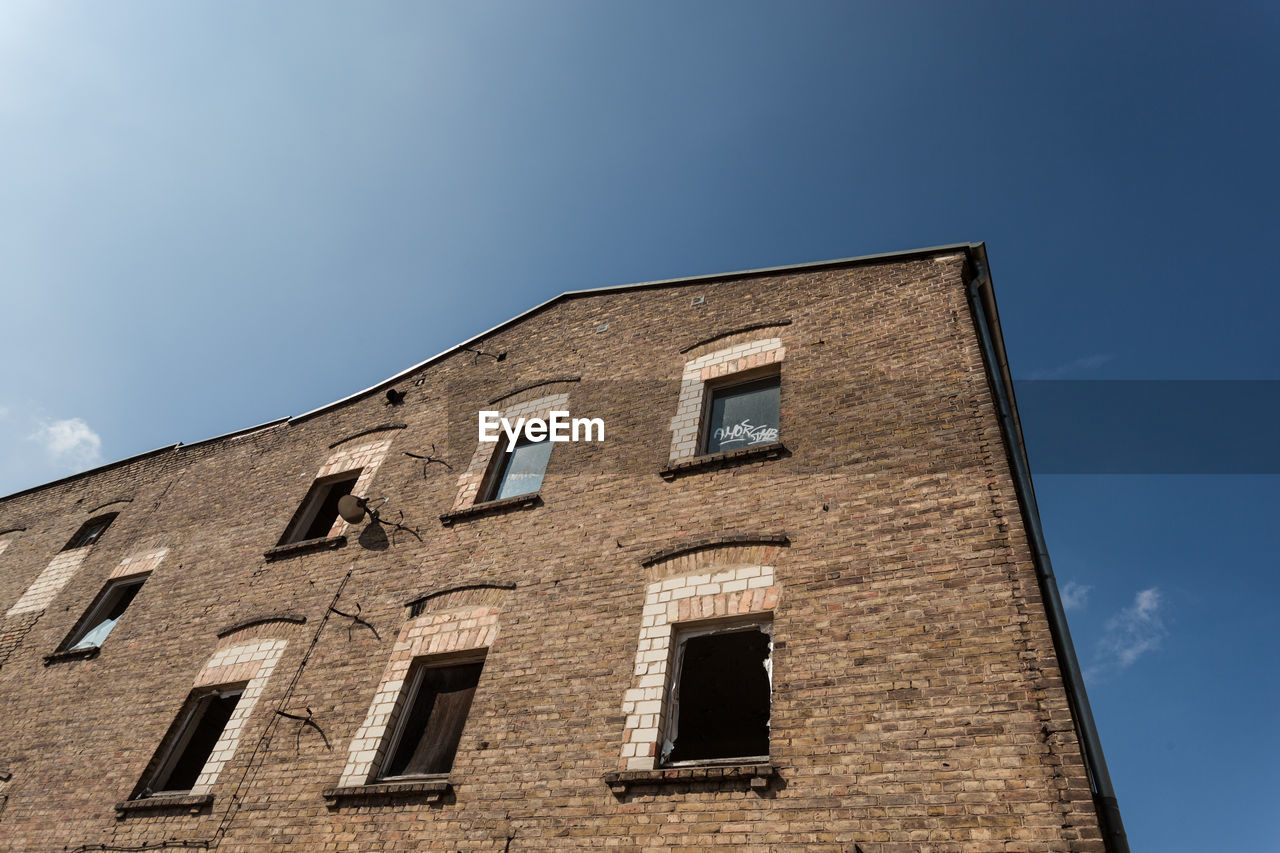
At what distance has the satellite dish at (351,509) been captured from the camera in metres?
9.09

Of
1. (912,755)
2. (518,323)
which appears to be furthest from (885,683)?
(518,323)

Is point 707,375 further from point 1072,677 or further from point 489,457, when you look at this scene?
point 1072,677

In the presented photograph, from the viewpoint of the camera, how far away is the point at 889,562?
571 cm

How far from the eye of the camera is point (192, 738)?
8148mm

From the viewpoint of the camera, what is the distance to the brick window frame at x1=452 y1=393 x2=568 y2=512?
28.6 ft

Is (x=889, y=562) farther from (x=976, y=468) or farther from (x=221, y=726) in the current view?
(x=221, y=726)

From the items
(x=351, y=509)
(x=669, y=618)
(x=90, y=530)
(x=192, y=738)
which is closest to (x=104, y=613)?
(x=90, y=530)

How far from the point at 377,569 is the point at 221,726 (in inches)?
94.2

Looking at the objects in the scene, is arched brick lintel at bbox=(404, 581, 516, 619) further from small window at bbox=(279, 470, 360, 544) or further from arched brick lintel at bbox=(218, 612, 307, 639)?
small window at bbox=(279, 470, 360, 544)

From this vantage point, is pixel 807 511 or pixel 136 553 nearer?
pixel 807 511

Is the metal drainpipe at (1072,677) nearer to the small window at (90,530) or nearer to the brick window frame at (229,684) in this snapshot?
the brick window frame at (229,684)

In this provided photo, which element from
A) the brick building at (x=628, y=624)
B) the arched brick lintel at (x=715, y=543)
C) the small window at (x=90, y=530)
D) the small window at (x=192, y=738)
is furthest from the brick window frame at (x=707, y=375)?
the small window at (x=90, y=530)

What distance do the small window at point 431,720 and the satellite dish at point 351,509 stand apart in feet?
8.73

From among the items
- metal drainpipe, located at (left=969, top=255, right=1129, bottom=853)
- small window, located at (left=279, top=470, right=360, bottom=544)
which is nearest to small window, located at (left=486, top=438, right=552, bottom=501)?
small window, located at (left=279, top=470, right=360, bottom=544)
